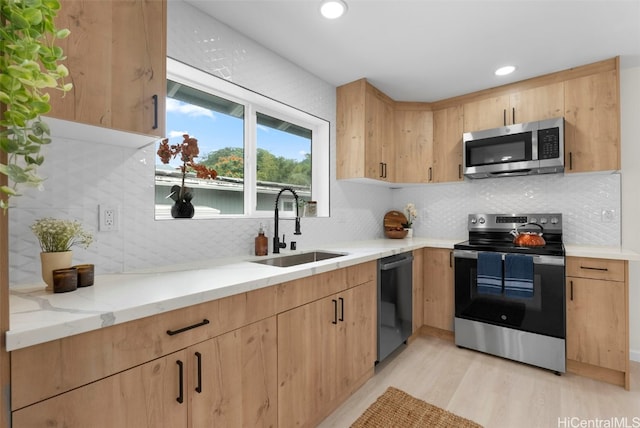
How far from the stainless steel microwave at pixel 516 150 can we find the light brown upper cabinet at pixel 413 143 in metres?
0.42

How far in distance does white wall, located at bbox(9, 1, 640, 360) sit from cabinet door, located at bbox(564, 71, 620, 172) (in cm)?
30

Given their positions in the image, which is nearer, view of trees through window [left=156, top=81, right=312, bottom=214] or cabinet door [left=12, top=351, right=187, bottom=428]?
cabinet door [left=12, top=351, right=187, bottom=428]

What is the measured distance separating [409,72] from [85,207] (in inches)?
103

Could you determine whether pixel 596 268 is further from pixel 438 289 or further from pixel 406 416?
pixel 406 416

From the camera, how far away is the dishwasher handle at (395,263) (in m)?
2.36

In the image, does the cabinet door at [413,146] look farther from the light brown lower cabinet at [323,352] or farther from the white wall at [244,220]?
the light brown lower cabinet at [323,352]

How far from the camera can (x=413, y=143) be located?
135 inches

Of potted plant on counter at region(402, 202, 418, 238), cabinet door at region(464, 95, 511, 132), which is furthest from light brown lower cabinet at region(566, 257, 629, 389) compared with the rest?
potted plant on counter at region(402, 202, 418, 238)

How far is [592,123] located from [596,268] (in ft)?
4.01

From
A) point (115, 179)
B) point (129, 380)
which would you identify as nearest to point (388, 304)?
point (129, 380)

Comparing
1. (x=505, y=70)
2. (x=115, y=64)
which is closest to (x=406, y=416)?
(x=115, y=64)

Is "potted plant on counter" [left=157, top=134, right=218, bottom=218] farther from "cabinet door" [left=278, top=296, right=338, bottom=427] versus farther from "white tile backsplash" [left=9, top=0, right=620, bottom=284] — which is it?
"cabinet door" [left=278, top=296, right=338, bottom=427]

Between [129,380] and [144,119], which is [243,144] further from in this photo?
[129,380]

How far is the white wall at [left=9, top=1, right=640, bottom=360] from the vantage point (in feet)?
4.45
